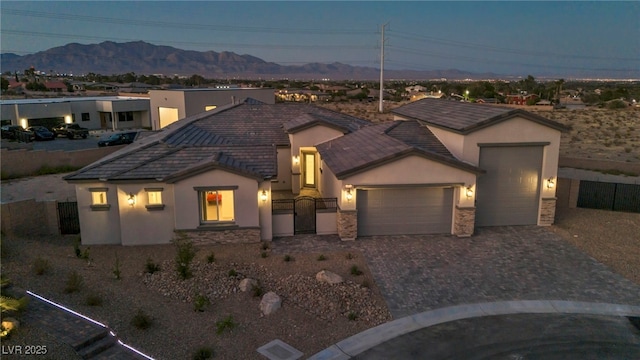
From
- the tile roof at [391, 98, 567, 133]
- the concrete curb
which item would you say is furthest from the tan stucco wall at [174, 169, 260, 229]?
the tile roof at [391, 98, 567, 133]

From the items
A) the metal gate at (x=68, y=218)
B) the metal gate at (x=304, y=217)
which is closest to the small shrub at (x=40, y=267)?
the metal gate at (x=68, y=218)

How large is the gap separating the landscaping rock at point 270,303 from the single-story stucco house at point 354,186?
5554 mm

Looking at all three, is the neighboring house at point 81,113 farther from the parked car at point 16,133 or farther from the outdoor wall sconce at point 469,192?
the outdoor wall sconce at point 469,192

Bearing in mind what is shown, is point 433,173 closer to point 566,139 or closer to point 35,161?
point 35,161

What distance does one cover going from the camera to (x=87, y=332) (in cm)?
1109

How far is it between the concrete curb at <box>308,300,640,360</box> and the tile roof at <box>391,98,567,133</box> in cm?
866

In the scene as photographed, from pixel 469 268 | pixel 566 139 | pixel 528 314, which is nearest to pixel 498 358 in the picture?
pixel 528 314

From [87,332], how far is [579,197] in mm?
23397

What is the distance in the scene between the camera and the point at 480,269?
16.7 meters

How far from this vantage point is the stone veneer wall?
18719mm

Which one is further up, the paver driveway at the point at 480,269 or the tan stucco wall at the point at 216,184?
the tan stucco wall at the point at 216,184

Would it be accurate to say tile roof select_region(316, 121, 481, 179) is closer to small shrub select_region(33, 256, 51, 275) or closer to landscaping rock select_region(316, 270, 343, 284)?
landscaping rock select_region(316, 270, 343, 284)

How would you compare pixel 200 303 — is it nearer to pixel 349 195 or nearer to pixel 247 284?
pixel 247 284

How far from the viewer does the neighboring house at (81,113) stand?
174ft
